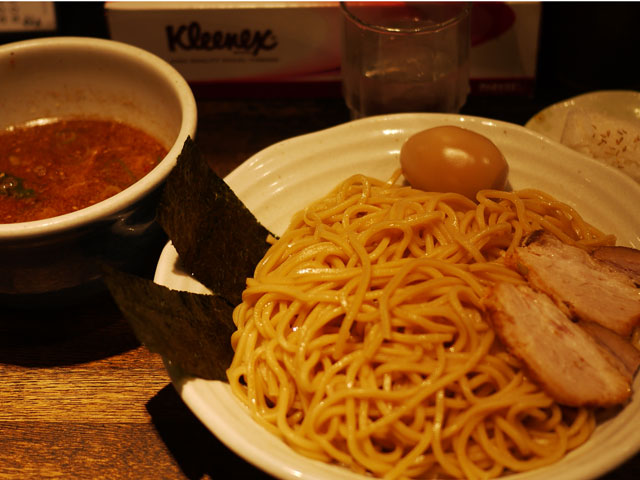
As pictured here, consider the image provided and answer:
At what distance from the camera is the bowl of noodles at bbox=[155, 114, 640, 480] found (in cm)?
181

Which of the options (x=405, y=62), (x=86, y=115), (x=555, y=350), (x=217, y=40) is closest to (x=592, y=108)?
(x=405, y=62)

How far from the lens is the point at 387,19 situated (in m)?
3.32

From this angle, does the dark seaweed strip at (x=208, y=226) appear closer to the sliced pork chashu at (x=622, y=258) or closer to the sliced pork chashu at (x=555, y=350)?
the sliced pork chashu at (x=555, y=350)

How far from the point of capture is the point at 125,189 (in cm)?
232

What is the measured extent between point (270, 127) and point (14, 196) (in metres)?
1.43

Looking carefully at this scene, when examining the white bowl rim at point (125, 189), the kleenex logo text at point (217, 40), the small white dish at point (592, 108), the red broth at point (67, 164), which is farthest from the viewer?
the kleenex logo text at point (217, 40)

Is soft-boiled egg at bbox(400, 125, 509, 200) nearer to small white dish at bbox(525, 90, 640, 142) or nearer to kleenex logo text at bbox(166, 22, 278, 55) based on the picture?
small white dish at bbox(525, 90, 640, 142)

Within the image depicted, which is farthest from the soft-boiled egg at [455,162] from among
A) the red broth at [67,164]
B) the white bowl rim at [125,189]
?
the red broth at [67,164]

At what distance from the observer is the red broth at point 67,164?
7.98ft

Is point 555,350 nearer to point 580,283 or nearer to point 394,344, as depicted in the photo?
point 580,283

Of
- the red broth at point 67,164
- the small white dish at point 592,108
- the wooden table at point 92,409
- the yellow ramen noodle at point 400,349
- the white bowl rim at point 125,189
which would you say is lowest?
the wooden table at point 92,409

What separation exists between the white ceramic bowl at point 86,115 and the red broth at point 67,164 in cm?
7

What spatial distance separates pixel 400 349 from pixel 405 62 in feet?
5.37

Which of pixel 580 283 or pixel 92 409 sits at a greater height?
pixel 580 283
